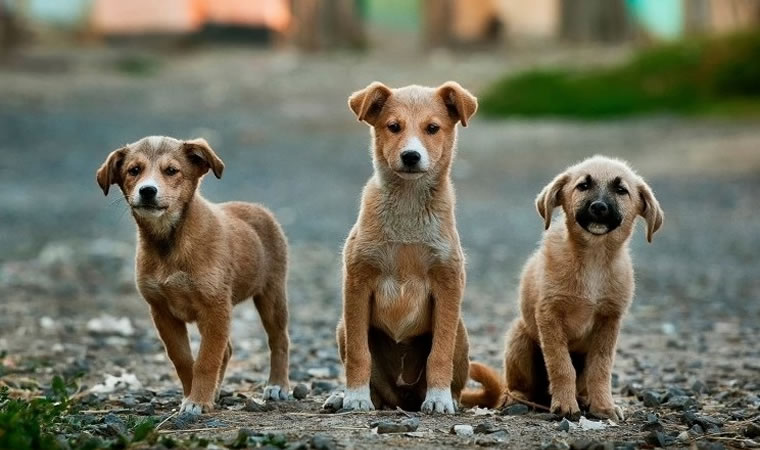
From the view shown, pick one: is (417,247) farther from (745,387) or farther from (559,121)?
(559,121)

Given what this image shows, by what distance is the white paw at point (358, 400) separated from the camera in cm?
652

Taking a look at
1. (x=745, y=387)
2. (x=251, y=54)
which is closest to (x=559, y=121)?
(x=251, y=54)

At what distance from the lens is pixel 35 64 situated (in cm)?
2895

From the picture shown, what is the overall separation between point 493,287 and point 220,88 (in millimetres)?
15958

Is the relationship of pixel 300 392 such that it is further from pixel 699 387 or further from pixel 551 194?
pixel 699 387

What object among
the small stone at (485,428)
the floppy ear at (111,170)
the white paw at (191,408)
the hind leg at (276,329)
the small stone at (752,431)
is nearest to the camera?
the small stone at (485,428)

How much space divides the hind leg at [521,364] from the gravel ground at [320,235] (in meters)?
0.34

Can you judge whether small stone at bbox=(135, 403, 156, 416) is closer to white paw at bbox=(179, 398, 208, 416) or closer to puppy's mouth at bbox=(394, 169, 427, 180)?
white paw at bbox=(179, 398, 208, 416)

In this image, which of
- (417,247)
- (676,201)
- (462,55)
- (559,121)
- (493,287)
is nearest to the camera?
(417,247)

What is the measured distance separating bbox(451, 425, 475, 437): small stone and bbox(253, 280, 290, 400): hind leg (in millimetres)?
1482

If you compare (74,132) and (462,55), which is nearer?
(74,132)

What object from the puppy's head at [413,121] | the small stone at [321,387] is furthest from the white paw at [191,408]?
the puppy's head at [413,121]

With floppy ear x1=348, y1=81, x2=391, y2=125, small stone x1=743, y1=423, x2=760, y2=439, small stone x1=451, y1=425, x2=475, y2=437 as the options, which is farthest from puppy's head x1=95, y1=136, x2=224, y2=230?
small stone x1=743, y1=423, x2=760, y2=439

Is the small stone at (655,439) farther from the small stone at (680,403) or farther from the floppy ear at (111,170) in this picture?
the floppy ear at (111,170)
